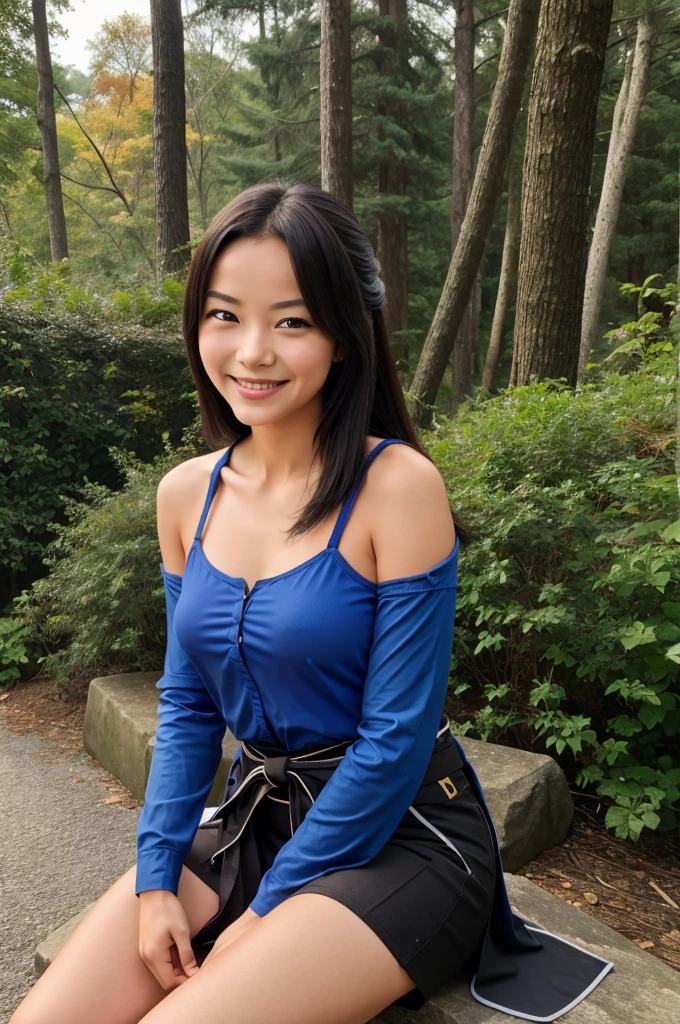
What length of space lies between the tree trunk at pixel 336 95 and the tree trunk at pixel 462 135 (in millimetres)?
8482

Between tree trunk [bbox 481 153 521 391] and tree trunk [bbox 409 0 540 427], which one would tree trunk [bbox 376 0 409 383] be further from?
tree trunk [bbox 409 0 540 427]

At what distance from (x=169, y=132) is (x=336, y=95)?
3.59 meters

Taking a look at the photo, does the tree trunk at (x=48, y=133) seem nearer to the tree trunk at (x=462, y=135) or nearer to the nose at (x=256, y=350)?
the tree trunk at (x=462, y=135)

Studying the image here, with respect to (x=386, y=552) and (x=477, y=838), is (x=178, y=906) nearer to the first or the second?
(x=477, y=838)

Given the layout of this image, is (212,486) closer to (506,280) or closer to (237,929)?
(237,929)

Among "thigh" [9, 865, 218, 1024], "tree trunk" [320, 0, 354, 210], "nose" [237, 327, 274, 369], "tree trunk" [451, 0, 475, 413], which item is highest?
"tree trunk" [451, 0, 475, 413]

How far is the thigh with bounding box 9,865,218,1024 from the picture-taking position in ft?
5.16

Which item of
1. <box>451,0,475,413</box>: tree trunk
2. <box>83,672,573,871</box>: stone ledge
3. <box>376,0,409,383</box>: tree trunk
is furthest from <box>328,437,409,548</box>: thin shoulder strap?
<box>376,0,409,383</box>: tree trunk

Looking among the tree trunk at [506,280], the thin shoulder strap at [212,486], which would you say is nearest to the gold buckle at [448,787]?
the thin shoulder strap at [212,486]

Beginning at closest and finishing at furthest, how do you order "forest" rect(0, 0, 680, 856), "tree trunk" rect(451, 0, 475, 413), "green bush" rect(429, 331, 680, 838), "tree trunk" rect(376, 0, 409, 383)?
"green bush" rect(429, 331, 680, 838)
"forest" rect(0, 0, 680, 856)
"tree trunk" rect(451, 0, 475, 413)
"tree trunk" rect(376, 0, 409, 383)

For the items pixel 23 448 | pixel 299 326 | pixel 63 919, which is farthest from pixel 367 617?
pixel 23 448

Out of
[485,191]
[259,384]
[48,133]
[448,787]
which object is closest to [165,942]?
[448,787]

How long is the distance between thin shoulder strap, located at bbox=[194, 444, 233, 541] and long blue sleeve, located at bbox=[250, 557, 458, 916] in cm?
51

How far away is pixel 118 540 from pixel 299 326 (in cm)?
377
